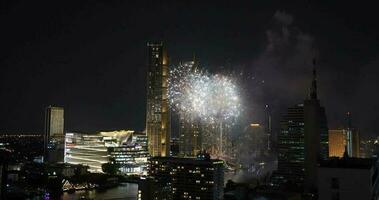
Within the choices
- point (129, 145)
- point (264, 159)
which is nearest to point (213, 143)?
point (264, 159)

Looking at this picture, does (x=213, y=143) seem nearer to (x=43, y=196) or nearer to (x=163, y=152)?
(x=163, y=152)

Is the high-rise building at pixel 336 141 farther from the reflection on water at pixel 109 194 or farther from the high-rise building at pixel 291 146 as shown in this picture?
the reflection on water at pixel 109 194

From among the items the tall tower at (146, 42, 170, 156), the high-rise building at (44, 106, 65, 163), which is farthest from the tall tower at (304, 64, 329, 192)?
the high-rise building at (44, 106, 65, 163)

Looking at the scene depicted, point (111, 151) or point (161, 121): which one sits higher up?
point (161, 121)

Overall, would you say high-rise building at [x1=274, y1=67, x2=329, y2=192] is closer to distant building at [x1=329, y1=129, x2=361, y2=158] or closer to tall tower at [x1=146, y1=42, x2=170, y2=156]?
distant building at [x1=329, y1=129, x2=361, y2=158]

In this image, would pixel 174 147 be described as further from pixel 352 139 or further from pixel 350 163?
pixel 350 163

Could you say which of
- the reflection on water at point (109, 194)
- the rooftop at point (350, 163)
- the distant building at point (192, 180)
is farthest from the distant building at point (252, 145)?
the rooftop at point (350, 163)
